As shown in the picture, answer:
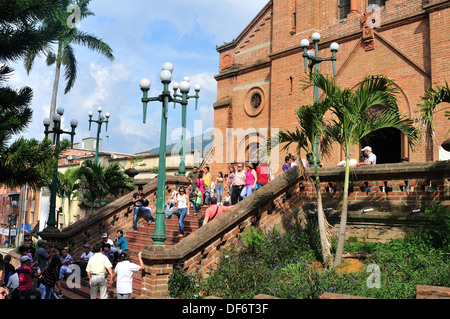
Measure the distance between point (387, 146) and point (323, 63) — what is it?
4.65 m

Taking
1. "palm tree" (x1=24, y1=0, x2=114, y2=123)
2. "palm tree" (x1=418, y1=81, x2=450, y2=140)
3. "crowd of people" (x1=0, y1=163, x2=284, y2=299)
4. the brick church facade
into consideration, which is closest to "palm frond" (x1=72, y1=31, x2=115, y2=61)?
"palm tree" (x1=24, y1=0, x2=114, y2=123)

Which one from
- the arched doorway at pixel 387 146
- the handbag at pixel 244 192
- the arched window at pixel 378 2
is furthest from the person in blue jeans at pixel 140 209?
the arched window at pixel 378 2

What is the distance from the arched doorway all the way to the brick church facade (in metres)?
0.04

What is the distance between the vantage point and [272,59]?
64.0 feet

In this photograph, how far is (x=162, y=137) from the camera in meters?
9.11

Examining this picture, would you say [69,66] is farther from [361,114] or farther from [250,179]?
[361,114]

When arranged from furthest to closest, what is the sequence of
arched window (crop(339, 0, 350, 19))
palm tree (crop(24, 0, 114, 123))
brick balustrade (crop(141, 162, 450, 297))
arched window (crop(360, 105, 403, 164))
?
palm tree (crop(24, 0, 114, 123)), arched window (crop(339, 0, 350, 19)), arched window (crop(360, 105, 403, 164)), brick balustrade (crop(141, 162, 450, 297))

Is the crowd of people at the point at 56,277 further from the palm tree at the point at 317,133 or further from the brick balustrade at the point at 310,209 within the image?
the palm tree at the point at 317,133

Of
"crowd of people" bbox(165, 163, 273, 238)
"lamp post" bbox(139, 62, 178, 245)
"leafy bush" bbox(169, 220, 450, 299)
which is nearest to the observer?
"leafy bush" bbox(169, 220, 450, 299)

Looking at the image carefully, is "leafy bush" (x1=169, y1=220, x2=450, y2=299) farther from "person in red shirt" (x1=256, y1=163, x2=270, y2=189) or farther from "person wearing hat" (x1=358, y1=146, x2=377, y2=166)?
"person in red shirt" (x1=256, y1=163, x2=270, y2=189)

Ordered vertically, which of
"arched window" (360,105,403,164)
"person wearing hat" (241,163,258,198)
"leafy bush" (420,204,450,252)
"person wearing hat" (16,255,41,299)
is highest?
"arched window" (360,105,403,164)

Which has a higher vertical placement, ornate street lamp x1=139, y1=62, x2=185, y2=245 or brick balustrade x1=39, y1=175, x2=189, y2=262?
ornate street lamp x1=139, y1=62, x2=185, y2=245

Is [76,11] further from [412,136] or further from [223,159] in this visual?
[412,136]

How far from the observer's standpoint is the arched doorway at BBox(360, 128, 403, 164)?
628 inches
